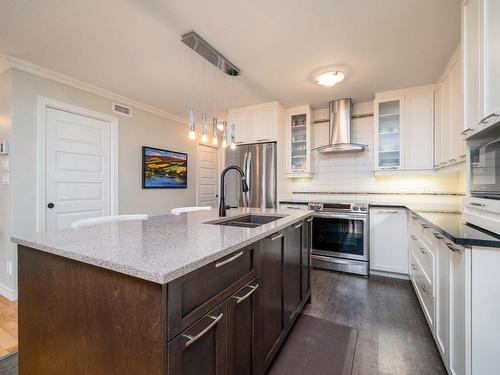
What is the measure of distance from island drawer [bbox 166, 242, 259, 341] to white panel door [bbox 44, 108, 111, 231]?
2689mm

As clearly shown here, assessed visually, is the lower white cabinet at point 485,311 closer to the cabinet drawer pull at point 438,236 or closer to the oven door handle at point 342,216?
the cabinet drawer pull at point 438,236

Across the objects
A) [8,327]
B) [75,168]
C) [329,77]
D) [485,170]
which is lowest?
[8,327]

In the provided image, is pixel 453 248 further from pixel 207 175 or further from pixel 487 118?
pixel 207 175

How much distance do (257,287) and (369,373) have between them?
3.23 ft

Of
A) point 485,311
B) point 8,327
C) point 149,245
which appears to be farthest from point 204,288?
point 8,327

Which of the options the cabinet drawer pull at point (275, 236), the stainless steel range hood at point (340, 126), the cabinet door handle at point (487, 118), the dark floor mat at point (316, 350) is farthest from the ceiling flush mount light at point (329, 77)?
the dark floor mat at point (316, 350)

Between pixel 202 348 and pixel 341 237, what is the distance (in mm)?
2712

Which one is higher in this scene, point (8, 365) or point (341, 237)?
point (341, 237)

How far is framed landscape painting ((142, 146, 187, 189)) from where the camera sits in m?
3.76

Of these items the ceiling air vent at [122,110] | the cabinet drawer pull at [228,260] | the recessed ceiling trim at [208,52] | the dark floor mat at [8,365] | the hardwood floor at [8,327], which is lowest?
the hardwood floor at [8,327]

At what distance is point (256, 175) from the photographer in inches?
148

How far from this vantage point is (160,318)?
0.74m

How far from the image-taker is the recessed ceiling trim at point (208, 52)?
206cm

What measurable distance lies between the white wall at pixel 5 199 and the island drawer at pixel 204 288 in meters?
2.72
